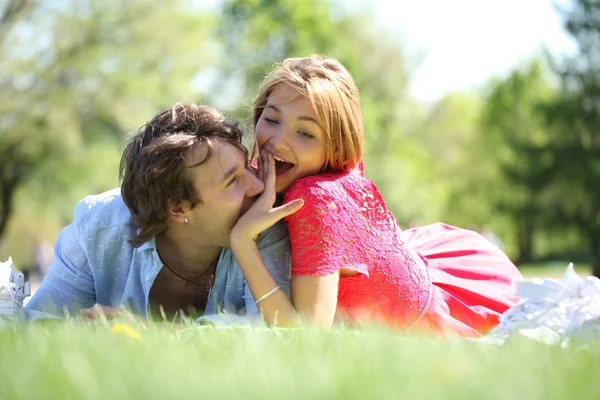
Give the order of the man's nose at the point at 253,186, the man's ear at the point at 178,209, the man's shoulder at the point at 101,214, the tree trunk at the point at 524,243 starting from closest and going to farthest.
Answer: the man's nose at the point at 253,186
the man's ear at the point at 178,209
the man's shoulder at the point at 101,214
the tree trunk at the point at 524,243

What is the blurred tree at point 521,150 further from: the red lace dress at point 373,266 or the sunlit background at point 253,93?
the red lace dress at point 373,266

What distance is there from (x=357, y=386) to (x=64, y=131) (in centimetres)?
2664

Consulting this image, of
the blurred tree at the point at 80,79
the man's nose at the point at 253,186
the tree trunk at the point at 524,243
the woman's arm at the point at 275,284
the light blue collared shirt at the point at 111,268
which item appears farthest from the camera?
the tree trunk at the point at 524,243

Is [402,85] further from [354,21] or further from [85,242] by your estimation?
[85,242]

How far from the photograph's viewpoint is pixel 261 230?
13.3 feet

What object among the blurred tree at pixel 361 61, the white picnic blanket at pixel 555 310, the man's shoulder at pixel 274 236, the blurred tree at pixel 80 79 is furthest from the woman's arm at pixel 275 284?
the blurred tree at pixel 80 79

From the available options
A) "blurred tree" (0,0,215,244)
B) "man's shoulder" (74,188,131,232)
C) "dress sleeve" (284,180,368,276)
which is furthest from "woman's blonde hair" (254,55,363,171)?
"blurred tree" (0,0,215,244)

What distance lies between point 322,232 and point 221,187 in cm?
62

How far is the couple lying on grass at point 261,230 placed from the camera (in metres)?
4.06

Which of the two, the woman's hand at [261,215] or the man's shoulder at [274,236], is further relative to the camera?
the man's shoulder at [274,236]

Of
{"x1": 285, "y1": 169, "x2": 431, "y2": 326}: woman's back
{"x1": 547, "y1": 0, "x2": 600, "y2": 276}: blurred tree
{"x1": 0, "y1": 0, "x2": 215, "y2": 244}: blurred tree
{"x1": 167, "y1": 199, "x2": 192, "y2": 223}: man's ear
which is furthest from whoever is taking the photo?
{"x1": 547, "y1": 0, "x2": 600, "y2": 276}: blurred tree

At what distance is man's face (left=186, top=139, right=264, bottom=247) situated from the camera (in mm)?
4234

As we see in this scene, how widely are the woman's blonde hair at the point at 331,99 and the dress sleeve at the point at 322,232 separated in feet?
1.19

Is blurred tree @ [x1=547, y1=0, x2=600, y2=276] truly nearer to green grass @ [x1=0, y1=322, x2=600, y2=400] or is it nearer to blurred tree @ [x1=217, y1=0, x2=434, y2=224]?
blurred tree @ [x1=217, y1=0, x2=434, y2=224]
